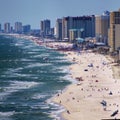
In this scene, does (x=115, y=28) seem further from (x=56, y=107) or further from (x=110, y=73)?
(x=56, y=107)

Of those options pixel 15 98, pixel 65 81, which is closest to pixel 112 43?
pixel 65 81

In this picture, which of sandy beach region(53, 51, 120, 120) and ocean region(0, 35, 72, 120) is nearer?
sandy beach region(53, 51, 120, 120)

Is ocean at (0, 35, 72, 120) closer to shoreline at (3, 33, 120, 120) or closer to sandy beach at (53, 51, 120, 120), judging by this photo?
shoreline at (3, 33, 120, 120)

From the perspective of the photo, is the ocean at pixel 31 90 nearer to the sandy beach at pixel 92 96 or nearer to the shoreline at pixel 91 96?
the shoreline at pixel 91 96

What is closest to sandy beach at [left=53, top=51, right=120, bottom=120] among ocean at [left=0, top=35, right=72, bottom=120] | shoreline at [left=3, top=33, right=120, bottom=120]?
shoreline at [left=3, top=33, right=120, bottom=120]

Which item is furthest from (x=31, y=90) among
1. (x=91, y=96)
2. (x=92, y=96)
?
(x=92, y=96)

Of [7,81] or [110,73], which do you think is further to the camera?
[110,73]

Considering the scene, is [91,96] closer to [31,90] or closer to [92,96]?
[92,96]

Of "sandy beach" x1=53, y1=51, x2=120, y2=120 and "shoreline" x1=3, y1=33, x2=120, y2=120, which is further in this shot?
"shoreline" x1=3, y1=33, x2=120, y2=120

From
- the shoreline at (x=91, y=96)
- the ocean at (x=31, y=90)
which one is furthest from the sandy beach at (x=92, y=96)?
the ocean at (x=31, y=90)
